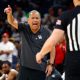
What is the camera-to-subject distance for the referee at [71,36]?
18.1 ft

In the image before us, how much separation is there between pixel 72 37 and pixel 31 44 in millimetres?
2975

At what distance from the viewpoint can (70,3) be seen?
A: 19.8m

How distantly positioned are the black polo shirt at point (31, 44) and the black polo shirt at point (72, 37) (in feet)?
9.23

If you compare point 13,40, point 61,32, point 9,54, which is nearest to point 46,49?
point 61,32

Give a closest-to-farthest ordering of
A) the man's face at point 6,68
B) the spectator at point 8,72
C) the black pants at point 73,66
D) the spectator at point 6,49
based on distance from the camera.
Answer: the black pants at point 73,66, the spectator at point 8,72, the man's face at point 6,68, the spectator at point 6,49

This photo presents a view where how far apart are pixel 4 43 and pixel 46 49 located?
8.99m

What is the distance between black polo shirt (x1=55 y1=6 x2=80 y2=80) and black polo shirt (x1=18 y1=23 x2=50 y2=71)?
2.81 m

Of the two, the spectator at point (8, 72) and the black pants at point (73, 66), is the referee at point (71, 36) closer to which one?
the black pants at point (73, 66)

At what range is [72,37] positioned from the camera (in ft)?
18.2

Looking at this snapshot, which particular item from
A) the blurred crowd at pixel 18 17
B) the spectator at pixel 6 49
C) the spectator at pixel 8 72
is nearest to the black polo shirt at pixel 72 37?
the spectator at pixel 8 72

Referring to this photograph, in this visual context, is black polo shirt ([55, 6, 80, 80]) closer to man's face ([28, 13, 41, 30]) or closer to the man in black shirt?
the man in black shirt

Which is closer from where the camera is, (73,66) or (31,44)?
(73,66)

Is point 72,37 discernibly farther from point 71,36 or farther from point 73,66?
point 73,66

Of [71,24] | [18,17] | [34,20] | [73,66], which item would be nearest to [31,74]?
[34,20]
